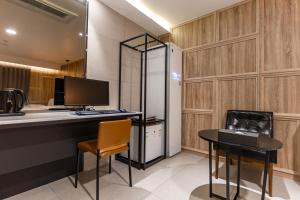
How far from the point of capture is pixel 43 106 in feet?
7.36

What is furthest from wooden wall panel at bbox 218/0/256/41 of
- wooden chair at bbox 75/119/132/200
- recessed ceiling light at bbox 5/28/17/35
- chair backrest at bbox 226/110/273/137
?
recessed ceiling light at bbox 5/28/17/35

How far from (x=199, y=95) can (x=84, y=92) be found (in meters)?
2.27

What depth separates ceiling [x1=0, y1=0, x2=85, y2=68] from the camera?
6.46 feet

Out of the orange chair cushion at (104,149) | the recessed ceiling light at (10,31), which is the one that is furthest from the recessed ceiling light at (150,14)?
the orange chair cushion at (104,149)

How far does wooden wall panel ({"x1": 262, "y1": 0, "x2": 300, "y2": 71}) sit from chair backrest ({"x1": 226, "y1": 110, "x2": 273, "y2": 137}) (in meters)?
0.78

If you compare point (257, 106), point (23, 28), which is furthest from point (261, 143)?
point (23, 28)

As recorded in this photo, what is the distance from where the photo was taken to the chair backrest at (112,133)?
5.92ft

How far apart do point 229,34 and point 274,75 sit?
1.09 meters

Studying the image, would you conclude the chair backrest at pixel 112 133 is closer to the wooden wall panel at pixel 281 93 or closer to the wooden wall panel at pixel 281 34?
the wooden wall panel at pixel 281 93

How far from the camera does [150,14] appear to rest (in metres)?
3.40

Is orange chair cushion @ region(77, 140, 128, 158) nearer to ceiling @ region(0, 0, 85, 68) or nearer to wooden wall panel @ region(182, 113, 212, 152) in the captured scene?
ceiling @ region(0, 0, 85, 68)

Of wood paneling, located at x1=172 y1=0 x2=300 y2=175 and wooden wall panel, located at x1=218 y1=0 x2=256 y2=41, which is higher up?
wooden wall panel, located at x1=218 y1=0 x2=256 y2=41

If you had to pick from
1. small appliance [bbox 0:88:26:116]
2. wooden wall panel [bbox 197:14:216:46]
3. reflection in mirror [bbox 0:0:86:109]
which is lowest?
small appliance [bbox 0:88:26:116]

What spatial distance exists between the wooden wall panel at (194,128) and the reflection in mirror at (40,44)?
2.35 m
